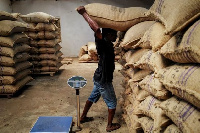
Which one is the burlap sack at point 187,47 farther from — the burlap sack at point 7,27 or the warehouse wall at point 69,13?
the warehouse wall at point 69,13

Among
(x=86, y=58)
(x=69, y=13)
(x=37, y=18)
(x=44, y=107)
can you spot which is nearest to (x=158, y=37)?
(x=44, y=107)

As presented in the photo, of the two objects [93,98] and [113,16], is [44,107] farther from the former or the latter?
[113,16]

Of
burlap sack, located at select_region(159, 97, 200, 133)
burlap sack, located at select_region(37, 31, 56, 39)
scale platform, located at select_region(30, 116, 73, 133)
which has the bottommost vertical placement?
scale platform, located at select_region(30, 116, 73, 133)

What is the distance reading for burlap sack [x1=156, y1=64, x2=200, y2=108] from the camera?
125 centimetres

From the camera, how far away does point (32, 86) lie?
532cm

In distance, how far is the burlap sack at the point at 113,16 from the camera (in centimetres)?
260

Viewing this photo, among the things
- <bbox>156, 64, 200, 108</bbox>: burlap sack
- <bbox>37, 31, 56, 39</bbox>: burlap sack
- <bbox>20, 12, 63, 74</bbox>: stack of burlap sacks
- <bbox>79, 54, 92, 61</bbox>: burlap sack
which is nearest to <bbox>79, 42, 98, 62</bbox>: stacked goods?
<bbox>79, 54, 92, 61</bbox>: burlap sack

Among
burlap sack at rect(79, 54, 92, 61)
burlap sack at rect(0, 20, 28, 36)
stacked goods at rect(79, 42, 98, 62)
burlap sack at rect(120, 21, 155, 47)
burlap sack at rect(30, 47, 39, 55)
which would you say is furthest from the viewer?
burlap sack at rect(79, 54, 92, 61)

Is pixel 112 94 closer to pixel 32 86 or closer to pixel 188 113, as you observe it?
pixel 188 113

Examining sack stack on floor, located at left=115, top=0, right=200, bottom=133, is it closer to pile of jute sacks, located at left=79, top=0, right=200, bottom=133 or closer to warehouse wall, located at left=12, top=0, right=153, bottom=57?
pile of jute sacks, located at left=79, top=0, right=200, bottom=133

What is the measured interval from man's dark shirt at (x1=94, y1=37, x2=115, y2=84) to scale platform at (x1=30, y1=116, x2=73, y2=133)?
873mm

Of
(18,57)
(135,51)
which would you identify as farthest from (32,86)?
(135,51)

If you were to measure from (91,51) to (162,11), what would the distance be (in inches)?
272

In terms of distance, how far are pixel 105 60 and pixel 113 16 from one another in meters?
0.69
